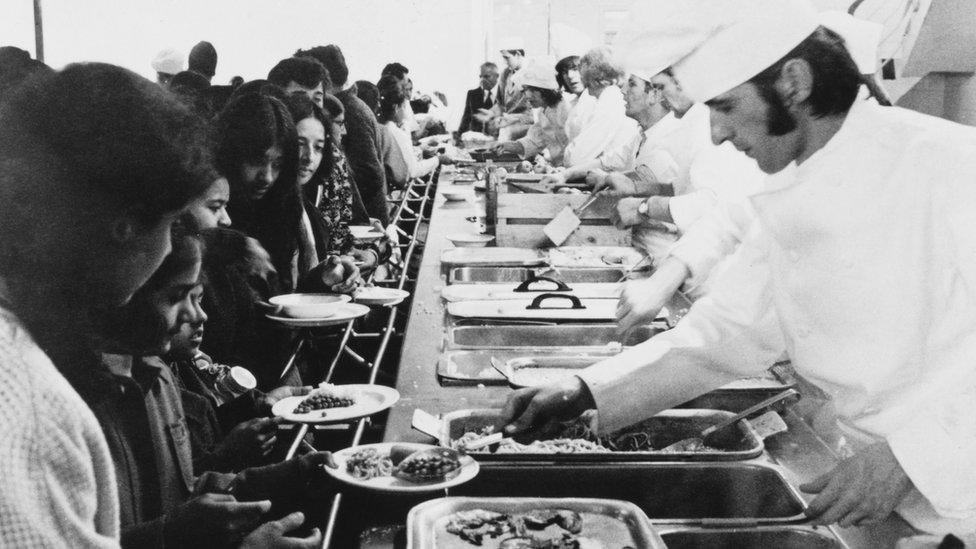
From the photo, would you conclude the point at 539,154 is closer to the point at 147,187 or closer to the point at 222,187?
the point at 222,187

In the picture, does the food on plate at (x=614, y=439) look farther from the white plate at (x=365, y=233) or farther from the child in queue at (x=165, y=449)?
the white plate at (x=365, y=233)

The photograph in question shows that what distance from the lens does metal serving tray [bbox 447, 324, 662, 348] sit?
7.64ft

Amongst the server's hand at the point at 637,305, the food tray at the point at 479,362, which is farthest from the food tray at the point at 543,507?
the server's hand at the point at 637,305

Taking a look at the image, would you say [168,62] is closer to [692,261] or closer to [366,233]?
[366,233]

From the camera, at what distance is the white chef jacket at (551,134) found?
7336mm

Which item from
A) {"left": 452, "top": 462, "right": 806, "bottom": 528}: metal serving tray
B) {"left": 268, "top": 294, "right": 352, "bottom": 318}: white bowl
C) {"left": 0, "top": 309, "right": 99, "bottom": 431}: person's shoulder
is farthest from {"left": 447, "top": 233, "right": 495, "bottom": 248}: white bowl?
{"left": 0, "top": 309, "right": 99, "bottom": 431}: person's shoulder

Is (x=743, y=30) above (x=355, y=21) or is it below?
below

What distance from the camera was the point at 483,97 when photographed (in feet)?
36.8

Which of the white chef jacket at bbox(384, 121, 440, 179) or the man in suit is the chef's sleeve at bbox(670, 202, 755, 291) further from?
the man in suit

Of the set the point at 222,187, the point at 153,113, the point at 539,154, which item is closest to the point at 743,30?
the point at 153,113

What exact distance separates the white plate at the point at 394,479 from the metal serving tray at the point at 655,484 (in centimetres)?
9

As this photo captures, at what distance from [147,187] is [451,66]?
12.8 metres

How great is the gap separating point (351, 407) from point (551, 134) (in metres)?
6.16

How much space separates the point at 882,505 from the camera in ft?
3.88
